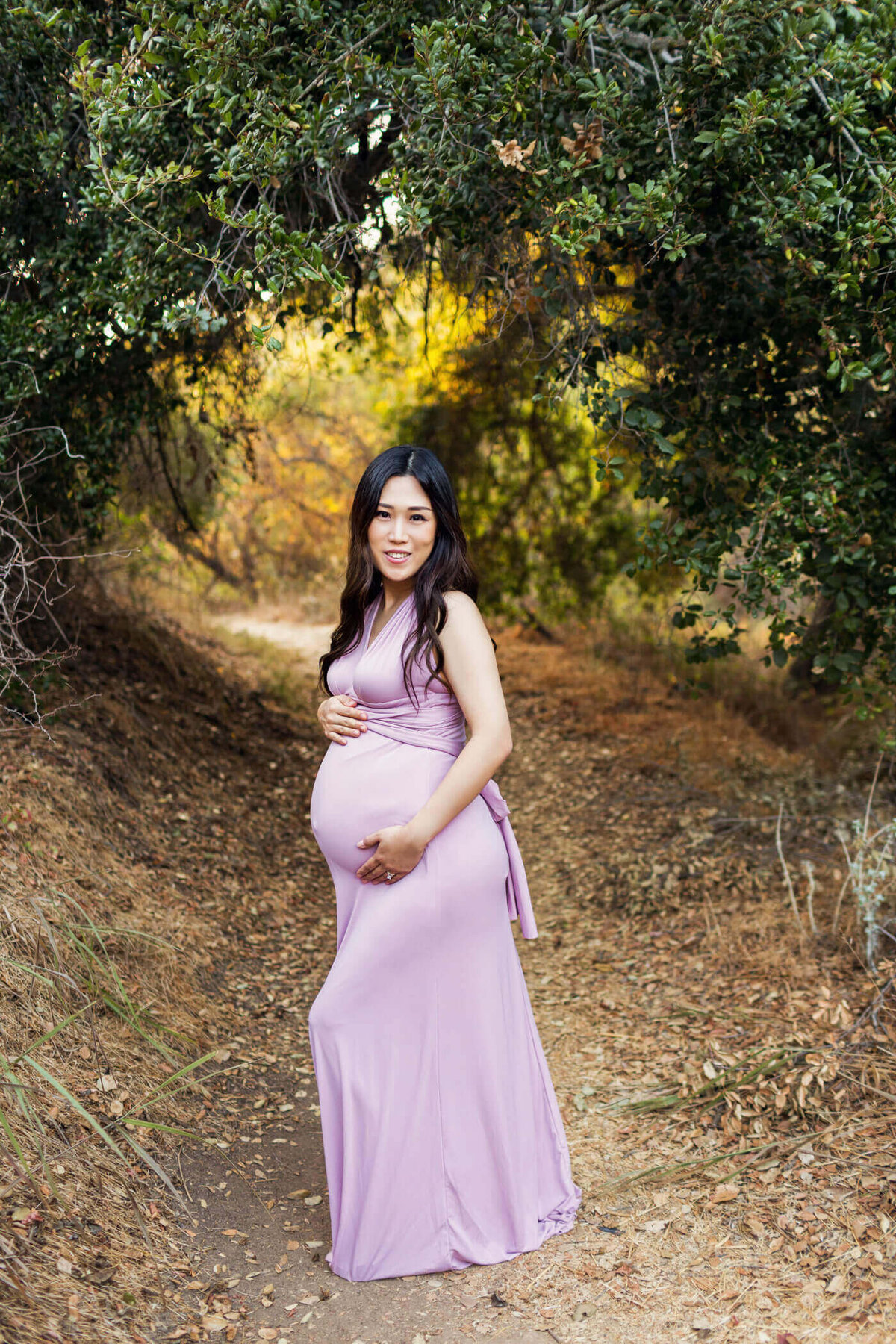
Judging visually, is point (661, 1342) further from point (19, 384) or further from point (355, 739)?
point (19, 384)

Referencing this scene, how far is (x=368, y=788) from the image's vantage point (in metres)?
2.67

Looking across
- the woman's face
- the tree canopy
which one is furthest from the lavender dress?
the tree canopy

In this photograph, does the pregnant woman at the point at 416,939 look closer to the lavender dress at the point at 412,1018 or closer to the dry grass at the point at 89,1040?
the lavender dress at the point at 412,1018

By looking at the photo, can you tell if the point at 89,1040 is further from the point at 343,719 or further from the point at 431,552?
the point at 431,552

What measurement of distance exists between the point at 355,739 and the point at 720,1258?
5.85ft

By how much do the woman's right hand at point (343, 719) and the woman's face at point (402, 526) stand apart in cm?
37

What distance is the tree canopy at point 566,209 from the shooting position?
3158 millimetres

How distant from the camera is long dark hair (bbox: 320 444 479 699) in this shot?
8.71 feet

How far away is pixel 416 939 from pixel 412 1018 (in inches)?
8.7

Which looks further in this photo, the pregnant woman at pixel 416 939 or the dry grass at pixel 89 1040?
the pregnant woman at pixel 416 939

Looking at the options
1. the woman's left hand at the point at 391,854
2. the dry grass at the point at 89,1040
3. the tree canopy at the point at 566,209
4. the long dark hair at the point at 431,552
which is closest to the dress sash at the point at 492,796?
the long dark hair at the point at 431,552

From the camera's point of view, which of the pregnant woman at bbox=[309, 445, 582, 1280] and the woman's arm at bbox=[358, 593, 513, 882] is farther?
the pregnant woman at bbox=[309, 445, 582, 1280]

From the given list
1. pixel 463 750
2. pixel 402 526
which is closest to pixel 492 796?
pixel 463 750

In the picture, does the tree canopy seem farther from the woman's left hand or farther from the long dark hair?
the woman's left hand
